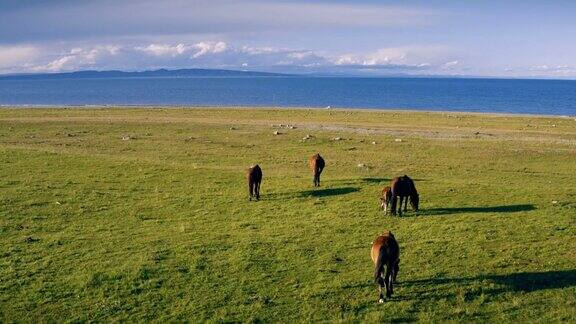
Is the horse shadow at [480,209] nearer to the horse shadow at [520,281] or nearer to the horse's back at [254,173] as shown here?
the horse shadow at [520,281]

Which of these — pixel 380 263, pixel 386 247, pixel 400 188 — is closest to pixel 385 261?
pixel 380 263

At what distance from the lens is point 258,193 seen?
27625 millimetres

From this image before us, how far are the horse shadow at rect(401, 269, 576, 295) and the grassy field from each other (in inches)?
2.6

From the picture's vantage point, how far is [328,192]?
28.8 m

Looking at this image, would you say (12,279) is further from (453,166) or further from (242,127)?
(242,127)

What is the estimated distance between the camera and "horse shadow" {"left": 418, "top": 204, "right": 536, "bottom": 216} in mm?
24406

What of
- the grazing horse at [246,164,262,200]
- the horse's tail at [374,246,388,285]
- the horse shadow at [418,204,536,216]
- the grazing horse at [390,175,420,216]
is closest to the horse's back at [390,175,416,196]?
the grazing horse at [390,175,420,216]

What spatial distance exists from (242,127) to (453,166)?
30.9 meters

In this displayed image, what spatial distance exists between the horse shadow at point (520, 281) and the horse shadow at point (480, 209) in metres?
7.32

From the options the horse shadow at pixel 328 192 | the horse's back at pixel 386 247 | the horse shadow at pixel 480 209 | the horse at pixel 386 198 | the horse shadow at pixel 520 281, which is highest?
the horse's back at pixel 386 247

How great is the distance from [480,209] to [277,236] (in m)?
9.90

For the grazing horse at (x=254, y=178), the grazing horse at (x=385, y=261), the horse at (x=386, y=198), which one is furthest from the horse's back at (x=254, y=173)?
the grazing horse at (x=385, y=261)

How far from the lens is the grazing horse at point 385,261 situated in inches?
584

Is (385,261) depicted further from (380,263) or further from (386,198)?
(386,198)
